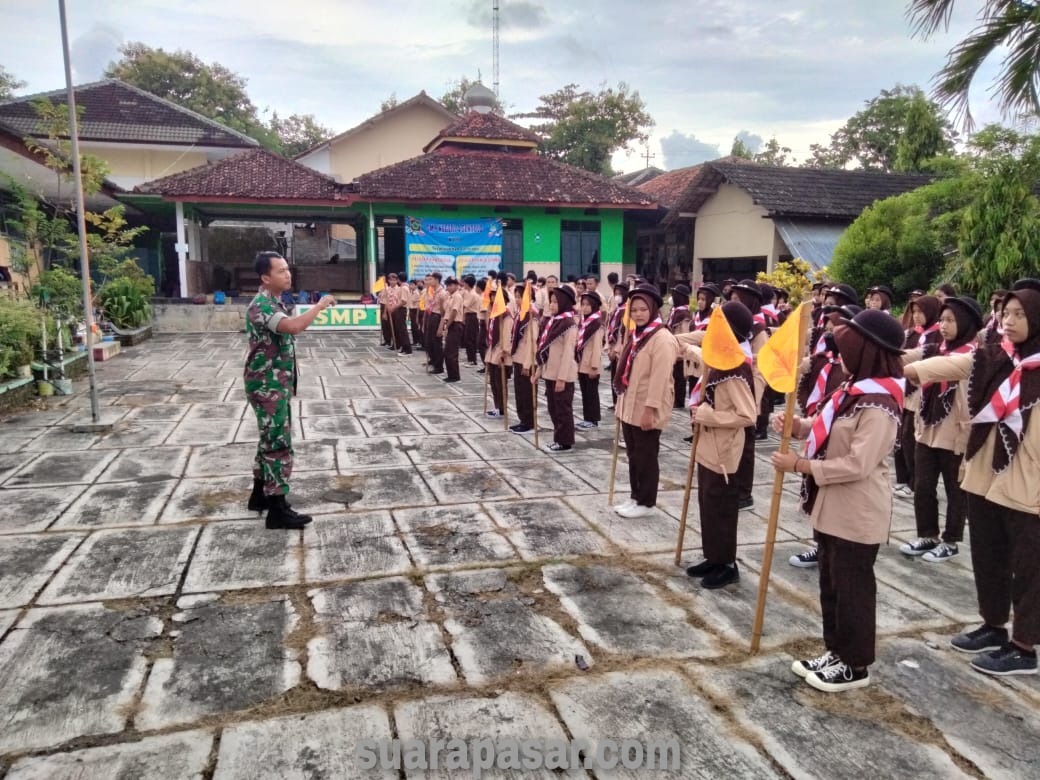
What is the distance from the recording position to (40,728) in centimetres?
254

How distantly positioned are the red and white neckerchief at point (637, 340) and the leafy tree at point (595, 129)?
2594 centimetres

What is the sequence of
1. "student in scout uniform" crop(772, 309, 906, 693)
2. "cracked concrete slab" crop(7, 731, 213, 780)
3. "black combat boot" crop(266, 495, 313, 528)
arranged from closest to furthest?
"cracked concrete slab" crop(7, 731, 213, 780), "student in scout uniform" crop(772, 309, 906, 693), "black combat boot" crop(266, 495, 313, 528)

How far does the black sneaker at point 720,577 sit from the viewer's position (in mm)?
3727

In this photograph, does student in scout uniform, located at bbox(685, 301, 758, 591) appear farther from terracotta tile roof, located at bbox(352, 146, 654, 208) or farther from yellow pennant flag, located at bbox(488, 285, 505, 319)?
terracotta tile roof, located at bbox(352, 146, 654, 208)

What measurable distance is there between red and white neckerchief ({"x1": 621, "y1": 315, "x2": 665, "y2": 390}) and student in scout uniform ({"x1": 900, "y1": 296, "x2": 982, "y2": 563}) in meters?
1.57

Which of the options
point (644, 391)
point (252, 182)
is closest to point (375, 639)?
point (644, 391)

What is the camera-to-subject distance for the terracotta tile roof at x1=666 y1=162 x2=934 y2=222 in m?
16.3

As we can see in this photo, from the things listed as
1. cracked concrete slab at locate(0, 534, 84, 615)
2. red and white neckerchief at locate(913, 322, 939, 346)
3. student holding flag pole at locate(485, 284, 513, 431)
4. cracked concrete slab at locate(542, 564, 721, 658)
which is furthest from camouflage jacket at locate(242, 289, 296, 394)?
red and white neckerchief at locate(913, 322, 939, 346)

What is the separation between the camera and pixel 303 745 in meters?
2.47

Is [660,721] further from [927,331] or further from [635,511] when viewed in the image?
[927,331]

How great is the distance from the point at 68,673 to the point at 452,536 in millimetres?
2056

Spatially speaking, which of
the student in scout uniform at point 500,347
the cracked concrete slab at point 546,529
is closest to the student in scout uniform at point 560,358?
the student in scout uniform at point 500,347

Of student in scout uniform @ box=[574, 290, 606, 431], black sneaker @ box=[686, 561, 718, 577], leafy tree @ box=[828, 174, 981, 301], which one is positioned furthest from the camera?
Result: leafy tree @ box=[828, 174, 981, 301]

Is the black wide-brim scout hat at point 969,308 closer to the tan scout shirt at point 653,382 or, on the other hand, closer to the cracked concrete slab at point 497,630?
the tan scout shirt at point 653,382
